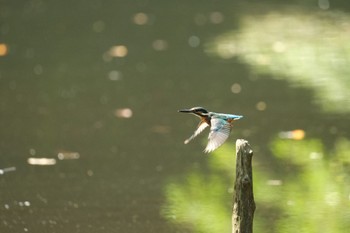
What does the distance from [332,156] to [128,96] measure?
2648 mm

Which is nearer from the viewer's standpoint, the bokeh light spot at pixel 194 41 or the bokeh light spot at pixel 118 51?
the bokeh light spot at pixel 118 51

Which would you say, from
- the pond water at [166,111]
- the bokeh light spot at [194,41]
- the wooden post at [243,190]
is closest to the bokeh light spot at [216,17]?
the pond water at [166,111]

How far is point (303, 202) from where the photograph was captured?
6.60 metres

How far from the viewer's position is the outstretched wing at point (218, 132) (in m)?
4.61

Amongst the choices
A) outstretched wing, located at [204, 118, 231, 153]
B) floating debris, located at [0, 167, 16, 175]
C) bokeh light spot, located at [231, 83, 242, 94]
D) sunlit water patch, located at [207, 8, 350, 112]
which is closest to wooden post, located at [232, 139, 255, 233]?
outstretched wing, located at [204, 118, 231, 153]

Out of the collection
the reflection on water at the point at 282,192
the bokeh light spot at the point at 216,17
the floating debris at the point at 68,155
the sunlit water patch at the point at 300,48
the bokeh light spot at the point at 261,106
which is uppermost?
the bokeh light spot at the point at 216,17

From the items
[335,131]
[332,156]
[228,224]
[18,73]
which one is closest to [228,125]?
[228,224]

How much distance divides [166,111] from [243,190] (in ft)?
15.1

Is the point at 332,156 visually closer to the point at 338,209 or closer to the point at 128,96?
the point at 338,209

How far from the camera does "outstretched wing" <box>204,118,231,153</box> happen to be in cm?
461

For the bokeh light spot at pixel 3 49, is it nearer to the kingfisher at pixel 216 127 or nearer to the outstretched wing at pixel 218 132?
the kingfisher at pixel 216 127

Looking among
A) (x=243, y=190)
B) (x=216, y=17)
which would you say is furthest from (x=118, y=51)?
(x=243, y=190)

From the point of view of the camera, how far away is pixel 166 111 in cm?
909

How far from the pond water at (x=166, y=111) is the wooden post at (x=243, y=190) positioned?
145 cm
